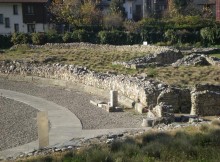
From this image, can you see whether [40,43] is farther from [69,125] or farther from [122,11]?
[69,125]

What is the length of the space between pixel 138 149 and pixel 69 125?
6.81 m

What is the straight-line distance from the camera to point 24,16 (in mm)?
64812

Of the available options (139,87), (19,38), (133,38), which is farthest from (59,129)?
(133,38)

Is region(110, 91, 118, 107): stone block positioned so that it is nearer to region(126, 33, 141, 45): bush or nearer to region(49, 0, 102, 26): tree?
region(126, 33, 141, 45): bush

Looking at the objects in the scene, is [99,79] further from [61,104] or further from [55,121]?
[55,121]

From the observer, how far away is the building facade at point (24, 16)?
64.4 metres

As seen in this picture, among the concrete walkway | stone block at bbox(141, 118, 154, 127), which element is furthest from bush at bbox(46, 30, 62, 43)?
stone block at bbox(141, 118, 154, 127)

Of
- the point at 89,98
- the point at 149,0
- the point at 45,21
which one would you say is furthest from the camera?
the point at 149,0

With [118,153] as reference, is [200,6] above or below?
above

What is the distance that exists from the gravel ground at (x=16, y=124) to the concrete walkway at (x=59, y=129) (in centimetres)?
55

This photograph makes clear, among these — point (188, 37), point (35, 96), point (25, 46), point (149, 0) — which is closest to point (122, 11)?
point (149, 0)

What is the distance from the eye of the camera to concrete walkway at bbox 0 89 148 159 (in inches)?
593

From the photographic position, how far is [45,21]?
64938 mm

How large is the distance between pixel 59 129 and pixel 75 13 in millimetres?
48955
